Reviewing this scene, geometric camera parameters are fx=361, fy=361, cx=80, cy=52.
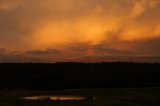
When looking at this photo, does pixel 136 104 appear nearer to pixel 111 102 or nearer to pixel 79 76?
pixel 111 102

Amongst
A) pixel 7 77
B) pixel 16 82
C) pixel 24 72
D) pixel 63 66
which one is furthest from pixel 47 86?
pixel 63 66

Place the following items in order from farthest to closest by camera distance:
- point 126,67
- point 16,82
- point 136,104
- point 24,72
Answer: point 126,67, point 24,72, point 16,82, point 136,104

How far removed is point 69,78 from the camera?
278 ft

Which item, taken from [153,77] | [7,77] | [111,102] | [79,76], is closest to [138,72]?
[153,77]

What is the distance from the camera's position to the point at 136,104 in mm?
36906

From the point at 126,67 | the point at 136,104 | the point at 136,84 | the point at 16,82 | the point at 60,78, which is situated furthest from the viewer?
the point at 126,67

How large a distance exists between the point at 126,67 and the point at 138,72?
15.3 meters

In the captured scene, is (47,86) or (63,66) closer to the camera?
(47,86)

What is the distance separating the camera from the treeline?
7456 cm

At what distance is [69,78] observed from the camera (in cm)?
8488

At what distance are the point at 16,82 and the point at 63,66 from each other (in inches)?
1162

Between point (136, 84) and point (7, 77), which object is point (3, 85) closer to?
point (7, 77)

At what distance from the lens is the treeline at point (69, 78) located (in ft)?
245

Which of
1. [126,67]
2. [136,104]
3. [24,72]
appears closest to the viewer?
[136,104]
